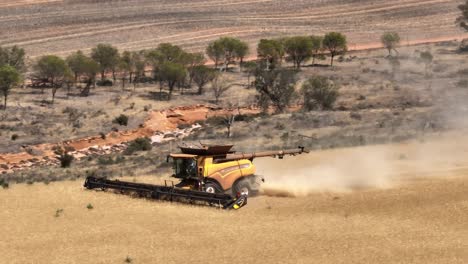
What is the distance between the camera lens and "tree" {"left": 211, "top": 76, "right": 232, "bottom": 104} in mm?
65062

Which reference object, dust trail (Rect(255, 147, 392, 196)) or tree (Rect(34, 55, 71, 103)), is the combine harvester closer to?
dust trail (Rect(255, 147, 392, 196))

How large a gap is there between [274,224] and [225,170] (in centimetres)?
461

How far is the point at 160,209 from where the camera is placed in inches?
947

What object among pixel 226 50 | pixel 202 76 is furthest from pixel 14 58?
pixel 226 50

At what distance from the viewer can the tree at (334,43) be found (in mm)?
82312

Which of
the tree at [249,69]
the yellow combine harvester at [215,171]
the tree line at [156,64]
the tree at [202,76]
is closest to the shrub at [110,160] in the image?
the yellow combine harvester at [215,171]

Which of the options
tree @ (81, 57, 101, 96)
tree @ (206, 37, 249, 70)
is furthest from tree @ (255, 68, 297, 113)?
tree @ (206, 37, 249, 70)

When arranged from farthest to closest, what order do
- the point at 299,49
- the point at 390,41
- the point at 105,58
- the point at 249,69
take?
the point at 390,41 < the point at 299,49 < the point at 249,69 < the point at 105,58

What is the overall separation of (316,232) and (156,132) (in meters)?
35.1

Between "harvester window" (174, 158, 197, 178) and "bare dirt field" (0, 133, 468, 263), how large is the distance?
4.92 ft

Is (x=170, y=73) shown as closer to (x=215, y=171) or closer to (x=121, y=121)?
(x=121, y=121)

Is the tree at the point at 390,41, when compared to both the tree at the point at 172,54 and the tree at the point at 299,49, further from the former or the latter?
the tree at the point at 172,54

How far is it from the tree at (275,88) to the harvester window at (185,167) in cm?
3129

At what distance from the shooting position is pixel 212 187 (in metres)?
25.0
